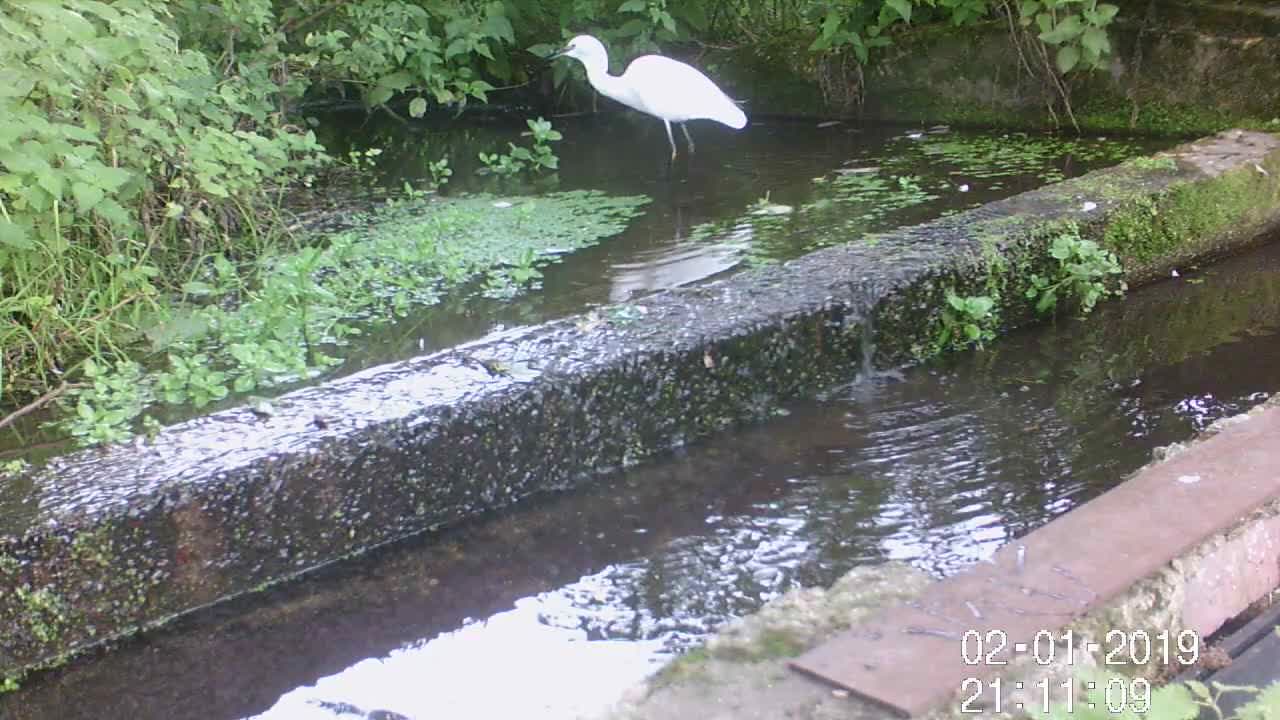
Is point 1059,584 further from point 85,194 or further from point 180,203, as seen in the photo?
point 180,203

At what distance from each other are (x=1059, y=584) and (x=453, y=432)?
1319 millimetres

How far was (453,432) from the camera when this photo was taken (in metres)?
2.50

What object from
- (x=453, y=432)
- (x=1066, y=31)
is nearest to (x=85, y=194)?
(x=453, y=432)

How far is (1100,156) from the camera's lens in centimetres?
552

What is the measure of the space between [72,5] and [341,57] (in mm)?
2597

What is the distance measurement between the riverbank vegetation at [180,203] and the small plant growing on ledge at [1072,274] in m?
1.73

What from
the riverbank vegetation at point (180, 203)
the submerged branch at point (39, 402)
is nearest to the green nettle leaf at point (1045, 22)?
the riverbank vegetation at point (180, 203)

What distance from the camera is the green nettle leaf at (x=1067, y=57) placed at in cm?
575

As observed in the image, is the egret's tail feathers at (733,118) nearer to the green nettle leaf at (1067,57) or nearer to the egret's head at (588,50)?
the egret's head at (588,50)

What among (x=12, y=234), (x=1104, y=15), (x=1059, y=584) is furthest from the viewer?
(x=1104, y=15)

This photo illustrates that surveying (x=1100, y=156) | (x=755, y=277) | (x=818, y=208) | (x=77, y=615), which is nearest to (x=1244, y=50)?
(x=1100, y=156)

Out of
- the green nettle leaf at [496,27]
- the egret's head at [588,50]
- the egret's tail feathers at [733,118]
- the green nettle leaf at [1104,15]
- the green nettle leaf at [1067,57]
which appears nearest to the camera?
the green nettle leaf at [1104,15]

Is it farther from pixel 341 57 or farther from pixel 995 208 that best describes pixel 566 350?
pixel 341 57

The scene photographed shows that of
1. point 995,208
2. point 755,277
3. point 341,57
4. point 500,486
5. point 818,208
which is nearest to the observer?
point 500,486
